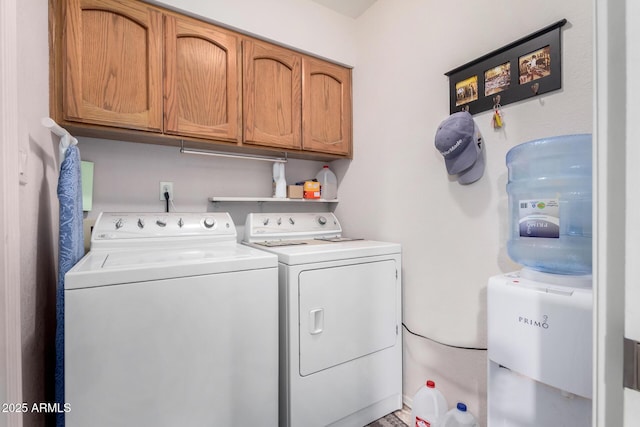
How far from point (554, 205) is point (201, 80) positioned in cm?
179

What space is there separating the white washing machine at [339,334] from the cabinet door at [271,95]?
73 cm

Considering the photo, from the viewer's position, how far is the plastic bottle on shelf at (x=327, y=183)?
7.77 ft

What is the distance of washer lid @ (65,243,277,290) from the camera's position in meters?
0.97

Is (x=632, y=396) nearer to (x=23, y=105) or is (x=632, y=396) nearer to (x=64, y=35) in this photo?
(x=23, y=105)

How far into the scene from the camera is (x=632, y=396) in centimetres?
46

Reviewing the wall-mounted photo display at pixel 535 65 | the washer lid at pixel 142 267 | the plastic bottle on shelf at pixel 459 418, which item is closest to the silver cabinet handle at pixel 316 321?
the washer lid at pixel 142 267

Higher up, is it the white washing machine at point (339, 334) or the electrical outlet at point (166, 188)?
the electrical outlet at point (166, 188)

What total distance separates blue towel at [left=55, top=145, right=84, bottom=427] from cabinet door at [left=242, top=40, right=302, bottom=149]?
0.89 meters

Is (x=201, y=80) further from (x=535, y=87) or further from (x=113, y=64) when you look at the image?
(x=535, y=87)

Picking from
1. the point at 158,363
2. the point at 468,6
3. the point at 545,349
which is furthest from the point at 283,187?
the point at 545,349

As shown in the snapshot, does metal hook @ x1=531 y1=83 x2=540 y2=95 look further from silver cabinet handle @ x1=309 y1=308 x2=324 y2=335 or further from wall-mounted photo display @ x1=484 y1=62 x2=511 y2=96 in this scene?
silver cabinet handle @ x1=309 y1=308 x2=324 y2=335

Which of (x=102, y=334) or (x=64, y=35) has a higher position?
(x=64, y=35)

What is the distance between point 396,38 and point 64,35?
5.94 feet

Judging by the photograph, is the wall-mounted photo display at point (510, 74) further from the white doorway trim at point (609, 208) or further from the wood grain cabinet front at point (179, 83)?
the wood grain cabinet front at point (179, 83)
